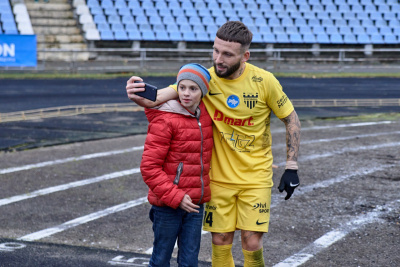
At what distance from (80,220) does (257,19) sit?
25.0 m

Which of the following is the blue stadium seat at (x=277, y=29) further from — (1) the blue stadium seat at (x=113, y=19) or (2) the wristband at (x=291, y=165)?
(2) the wristband at (x=291, y=165)

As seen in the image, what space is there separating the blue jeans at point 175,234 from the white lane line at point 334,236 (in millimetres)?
1592

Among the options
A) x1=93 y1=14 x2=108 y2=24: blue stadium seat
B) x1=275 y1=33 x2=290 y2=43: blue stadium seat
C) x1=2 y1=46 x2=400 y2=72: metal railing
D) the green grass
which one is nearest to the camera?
the green grass

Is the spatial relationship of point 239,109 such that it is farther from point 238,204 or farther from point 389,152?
point 389,152

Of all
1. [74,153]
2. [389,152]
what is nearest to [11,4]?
[74,153]

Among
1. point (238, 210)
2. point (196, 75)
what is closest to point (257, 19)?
point (238, 210)

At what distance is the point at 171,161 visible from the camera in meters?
4.11

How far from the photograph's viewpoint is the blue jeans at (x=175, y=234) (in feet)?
13.8

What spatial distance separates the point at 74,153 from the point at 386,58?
23.2 m

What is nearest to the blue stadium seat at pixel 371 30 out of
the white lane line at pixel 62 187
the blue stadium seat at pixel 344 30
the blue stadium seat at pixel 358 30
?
the blue stadium seat at pixel 358 30

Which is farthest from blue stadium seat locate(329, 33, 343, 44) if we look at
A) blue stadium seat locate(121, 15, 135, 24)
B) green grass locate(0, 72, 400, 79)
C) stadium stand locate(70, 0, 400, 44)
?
blue stadium seat locate(121, 15, 135, 24)

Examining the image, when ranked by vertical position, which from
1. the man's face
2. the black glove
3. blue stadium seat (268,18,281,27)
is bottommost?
the black glove

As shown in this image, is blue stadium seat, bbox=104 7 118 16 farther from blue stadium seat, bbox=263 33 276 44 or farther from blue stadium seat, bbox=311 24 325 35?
blue stadium seat, bbox=311 24 325 35

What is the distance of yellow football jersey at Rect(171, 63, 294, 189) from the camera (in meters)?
4.48
